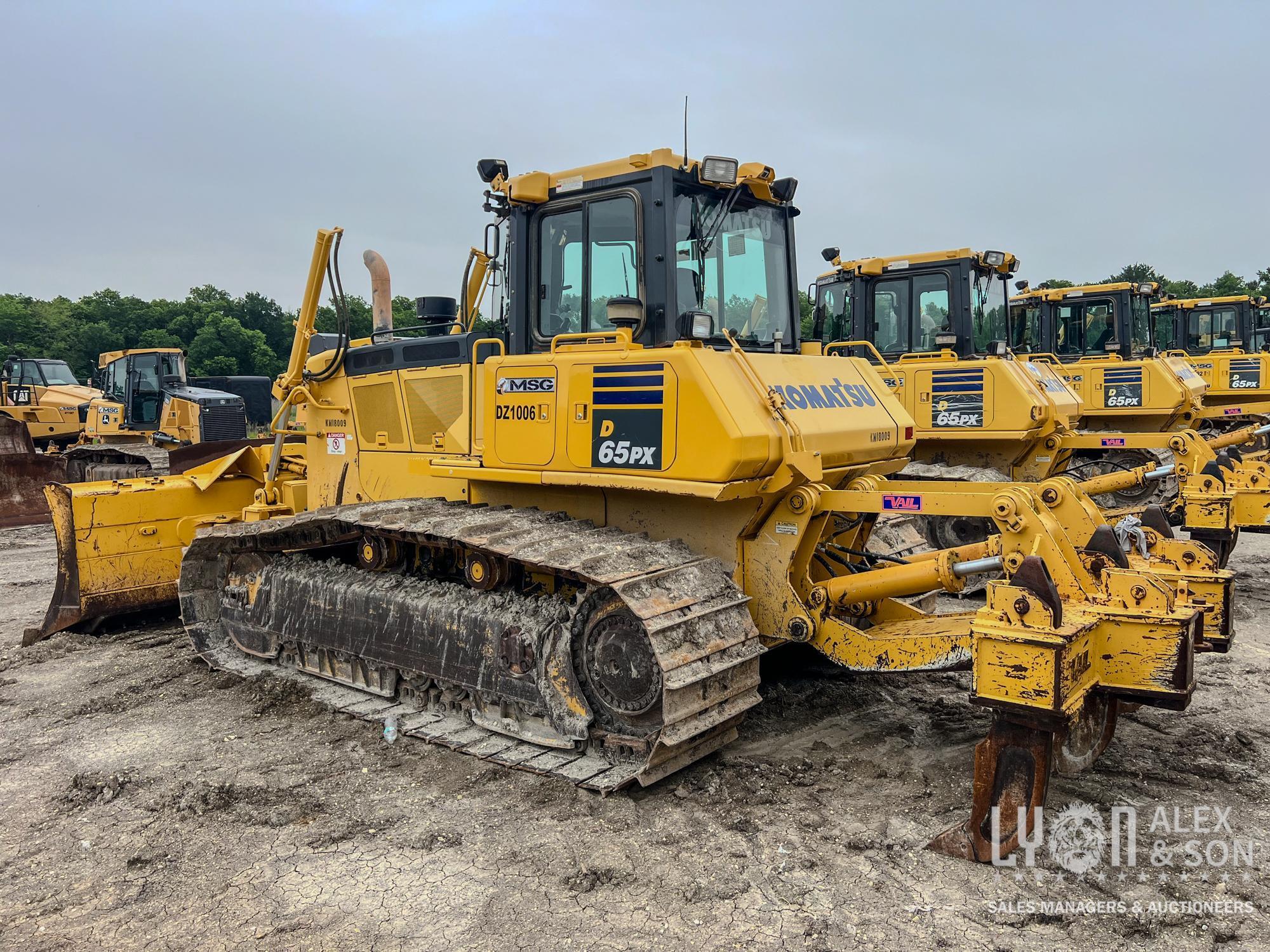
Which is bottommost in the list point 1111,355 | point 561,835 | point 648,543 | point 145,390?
point 561,835

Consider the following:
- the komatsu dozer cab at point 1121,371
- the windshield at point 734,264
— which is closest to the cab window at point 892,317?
the komatsu dozer cab at point 1121,371

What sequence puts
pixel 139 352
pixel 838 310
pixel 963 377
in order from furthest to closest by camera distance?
pixel 139 352 → pixel 838 310 → pixel 963 377

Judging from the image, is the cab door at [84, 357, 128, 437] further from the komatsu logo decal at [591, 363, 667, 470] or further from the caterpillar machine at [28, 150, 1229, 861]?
the komatsu logo decal at [591, 363, 667, 470]

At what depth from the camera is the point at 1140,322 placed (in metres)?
15.9

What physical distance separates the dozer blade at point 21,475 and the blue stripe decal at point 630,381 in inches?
510

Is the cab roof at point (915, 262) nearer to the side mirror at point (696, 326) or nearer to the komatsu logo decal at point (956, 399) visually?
the komatsu logo decal at point (956, 399)

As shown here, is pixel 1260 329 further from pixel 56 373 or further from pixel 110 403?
pixel 56 373

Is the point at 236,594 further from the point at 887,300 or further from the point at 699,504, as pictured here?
the point at 887,300

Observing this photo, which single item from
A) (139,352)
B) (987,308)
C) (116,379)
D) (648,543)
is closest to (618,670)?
(648,543)

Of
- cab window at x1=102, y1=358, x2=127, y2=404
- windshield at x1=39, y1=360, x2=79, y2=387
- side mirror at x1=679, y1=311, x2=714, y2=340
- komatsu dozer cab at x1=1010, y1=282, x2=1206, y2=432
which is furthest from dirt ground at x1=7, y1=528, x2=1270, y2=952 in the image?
windshield at x1=39, y1=360, x2=79, y2=387

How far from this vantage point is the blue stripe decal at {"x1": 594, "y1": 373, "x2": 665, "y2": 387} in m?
4.84

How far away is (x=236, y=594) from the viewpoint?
272 inches

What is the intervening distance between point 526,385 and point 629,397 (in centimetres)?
74

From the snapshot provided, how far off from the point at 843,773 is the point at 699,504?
5.15 ft
